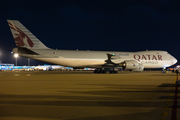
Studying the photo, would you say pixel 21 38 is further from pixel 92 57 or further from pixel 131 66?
pixel 131 66

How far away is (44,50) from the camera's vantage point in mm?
34156

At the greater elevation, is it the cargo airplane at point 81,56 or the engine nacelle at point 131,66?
the cargo airplane at point 81,56

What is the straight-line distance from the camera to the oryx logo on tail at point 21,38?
32519mm

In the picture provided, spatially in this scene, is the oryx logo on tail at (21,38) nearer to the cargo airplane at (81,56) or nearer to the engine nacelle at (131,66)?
the cargo airplane at (81,56)

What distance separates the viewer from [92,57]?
3669 cm

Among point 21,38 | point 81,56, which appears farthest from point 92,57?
point 21,38

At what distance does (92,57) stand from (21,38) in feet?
43.9

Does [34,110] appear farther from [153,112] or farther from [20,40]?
[20,40]

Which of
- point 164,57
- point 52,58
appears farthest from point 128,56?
point 52,58

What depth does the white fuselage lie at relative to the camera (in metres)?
34.2

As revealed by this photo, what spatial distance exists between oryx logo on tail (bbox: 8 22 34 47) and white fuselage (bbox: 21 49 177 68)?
1871 mm

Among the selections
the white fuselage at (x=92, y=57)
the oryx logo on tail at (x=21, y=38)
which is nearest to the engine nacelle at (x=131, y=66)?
the white fuselage at (x=92, y=57)

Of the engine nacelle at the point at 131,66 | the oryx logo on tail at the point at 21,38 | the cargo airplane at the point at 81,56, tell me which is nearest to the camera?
the oryx logo on tail at the point at 21,38

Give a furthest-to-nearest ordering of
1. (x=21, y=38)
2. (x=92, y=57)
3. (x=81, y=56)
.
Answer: (x=92, y=57) → (x=81, y=56) → (x=21, y=38)
